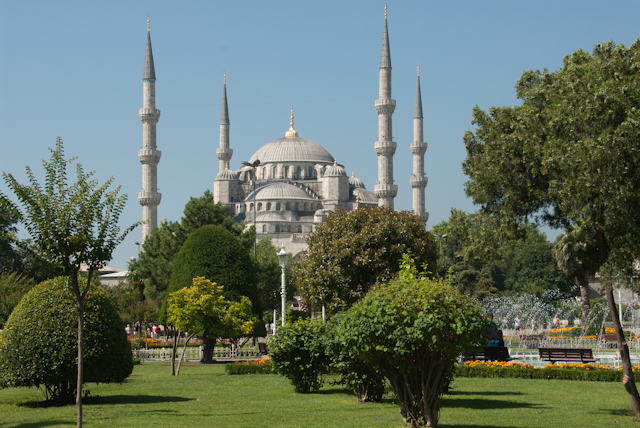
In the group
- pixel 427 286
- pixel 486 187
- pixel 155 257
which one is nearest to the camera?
pixel 427 286

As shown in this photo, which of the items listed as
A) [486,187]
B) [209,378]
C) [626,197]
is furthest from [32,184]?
[209,378]

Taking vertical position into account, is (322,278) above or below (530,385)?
above

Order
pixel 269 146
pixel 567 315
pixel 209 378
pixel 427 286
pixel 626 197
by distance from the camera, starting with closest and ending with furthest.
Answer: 1. pixel 427 286
2. pixel 626 197
3. pixel 209 378
4. pixel 567 315
5. pixel 269 146

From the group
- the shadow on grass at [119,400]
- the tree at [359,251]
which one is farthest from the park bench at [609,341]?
the shadow on grass at [119,400]

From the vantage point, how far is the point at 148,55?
53.0m

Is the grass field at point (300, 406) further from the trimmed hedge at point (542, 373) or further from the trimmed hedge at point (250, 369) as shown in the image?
the trimmed hedge at point (250, 369)

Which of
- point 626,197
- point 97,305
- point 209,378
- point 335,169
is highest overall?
point 335,169

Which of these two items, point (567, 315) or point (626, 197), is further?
point (567, 315)

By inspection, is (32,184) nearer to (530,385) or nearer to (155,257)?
(530,385)

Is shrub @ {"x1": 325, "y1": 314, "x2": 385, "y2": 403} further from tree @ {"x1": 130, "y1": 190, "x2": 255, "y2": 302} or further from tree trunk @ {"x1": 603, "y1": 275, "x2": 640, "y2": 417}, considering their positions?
tree @ {"x1": 130, "y1": 190, "x2": 255, "y2": 302}

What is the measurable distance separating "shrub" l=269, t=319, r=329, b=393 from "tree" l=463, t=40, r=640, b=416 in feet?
10.4

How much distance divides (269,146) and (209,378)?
69870mm

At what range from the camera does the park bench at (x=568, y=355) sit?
15.7m

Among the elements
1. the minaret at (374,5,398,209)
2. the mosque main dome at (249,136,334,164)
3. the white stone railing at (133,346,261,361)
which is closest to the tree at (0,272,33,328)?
the white stone railing at (133,346,261,361)
